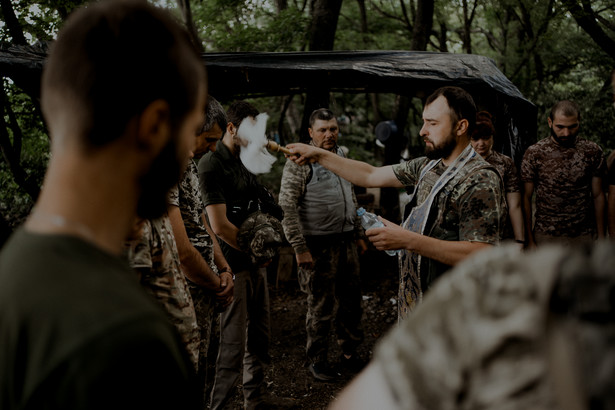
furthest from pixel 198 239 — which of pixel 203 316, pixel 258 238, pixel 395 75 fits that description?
pixel 395 75

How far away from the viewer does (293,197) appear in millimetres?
4344

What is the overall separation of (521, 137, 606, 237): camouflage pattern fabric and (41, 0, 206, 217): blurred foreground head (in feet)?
15.6

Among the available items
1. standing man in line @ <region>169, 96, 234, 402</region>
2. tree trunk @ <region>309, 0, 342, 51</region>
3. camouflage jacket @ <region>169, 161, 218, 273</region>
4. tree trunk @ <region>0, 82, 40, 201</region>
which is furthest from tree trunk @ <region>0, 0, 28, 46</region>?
tree trunk @ <region>309, 0, 342, 51</region>

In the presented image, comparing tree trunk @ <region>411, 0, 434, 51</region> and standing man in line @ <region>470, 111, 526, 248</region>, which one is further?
tree trunk @ <region>411, 0, 434, 51</region>

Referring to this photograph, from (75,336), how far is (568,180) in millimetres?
5036

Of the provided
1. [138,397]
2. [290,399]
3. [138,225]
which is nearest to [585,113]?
[290,399]

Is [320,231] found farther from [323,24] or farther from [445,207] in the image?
[323,24]

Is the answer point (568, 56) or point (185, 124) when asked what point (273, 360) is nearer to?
point (185, 124)

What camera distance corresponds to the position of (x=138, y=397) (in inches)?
28.5

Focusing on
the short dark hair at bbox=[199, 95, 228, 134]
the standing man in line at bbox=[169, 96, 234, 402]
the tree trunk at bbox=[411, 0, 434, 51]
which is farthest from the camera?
the tree trunk at bbox=[411, 0, 434, 51]

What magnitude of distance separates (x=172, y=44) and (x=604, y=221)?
16.6 feet

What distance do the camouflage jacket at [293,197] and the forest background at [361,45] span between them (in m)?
1.61

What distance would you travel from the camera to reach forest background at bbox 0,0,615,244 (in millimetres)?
5391

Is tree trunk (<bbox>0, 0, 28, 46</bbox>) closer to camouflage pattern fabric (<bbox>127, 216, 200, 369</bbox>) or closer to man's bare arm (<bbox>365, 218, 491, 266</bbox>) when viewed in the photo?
camouflage pattern fabric (<bbox>127, 216, 200, 369</bbox>)
